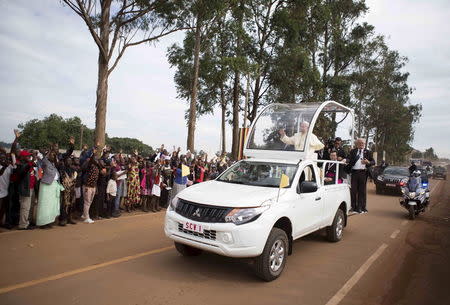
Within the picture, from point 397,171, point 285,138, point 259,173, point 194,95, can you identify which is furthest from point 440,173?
point 259,173

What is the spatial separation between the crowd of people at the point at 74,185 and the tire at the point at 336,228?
2793 millimetres

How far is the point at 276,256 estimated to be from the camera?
4.70 m

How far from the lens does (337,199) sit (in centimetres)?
699

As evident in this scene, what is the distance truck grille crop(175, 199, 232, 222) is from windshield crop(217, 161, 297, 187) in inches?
46.3

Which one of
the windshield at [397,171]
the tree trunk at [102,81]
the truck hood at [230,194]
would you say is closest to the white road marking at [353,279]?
the truck hood at [230,194]

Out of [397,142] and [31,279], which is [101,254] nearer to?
[31,279]

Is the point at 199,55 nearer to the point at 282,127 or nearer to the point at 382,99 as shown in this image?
the point at 282,127

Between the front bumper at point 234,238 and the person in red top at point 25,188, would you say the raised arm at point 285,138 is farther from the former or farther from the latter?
the person in red top at point 25,188

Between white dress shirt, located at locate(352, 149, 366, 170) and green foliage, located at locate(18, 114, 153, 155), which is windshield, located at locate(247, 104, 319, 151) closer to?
white dress shirt, located at locate(352, 149, 366, 170)

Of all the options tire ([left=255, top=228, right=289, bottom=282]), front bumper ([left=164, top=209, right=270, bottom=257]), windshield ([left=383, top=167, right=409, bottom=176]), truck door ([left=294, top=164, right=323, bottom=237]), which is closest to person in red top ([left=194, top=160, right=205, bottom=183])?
truck door ([left=294, top=164, right=323, bottom=237])

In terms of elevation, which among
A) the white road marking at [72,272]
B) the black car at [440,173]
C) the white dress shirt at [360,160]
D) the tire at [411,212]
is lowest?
the white road marking at [72,272]

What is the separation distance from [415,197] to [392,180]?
772 cm

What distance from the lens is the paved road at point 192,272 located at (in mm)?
4012

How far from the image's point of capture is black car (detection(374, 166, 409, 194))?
1773cm
